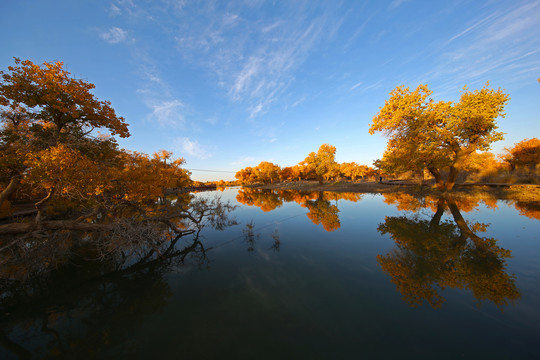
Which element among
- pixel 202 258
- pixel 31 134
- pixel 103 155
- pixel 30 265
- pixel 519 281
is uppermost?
pixel 31 134

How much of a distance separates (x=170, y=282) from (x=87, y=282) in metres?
3.55

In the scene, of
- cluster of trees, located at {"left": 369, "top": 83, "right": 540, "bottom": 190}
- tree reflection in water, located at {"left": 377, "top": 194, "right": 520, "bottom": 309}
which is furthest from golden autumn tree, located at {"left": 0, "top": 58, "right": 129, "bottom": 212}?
cluster of trees, located at {"left": 369, "top": 83, "right": 540, "bottom": 190}

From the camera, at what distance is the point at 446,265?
273 inches

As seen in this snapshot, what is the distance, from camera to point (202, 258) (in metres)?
9.10

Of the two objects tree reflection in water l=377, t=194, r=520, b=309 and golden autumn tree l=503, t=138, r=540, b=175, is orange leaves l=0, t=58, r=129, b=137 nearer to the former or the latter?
tree reflection in water l=377, t=194, r=520, b=309

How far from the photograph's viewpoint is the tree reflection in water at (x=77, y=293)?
455cm

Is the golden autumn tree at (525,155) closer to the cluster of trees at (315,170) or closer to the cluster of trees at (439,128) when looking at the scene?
the cluster of trees at (439,128)

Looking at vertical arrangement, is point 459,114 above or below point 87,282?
above

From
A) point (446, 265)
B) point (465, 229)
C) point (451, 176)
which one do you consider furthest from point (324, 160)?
point (446, 265)

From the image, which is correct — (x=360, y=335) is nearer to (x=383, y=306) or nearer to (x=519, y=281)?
(x=383, y=306)

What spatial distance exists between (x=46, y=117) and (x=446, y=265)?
21367 millimetres

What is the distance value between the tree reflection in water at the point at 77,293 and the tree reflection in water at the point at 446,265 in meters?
8.49

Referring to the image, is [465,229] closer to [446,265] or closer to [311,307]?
[446,265]

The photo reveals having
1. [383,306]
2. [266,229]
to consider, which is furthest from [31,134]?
[383,306]
